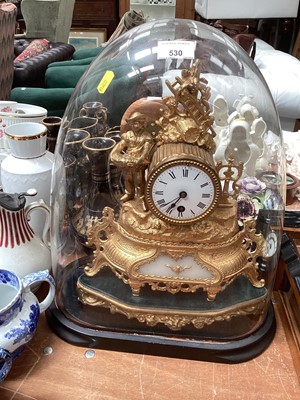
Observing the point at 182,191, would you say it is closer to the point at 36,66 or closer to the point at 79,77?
the point at 79,77

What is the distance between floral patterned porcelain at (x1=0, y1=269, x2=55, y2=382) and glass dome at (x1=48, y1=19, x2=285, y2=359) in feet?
0.35

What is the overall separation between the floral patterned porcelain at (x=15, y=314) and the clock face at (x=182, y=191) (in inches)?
9.4

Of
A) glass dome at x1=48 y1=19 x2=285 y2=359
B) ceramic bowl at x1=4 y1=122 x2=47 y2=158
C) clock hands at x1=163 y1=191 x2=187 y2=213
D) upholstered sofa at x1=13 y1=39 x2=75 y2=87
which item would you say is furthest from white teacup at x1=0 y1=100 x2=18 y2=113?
upholstered sofa at x1=13 y1=39 x2=75 y2=87

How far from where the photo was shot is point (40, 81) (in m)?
2.55

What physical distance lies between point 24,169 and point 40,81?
1.73 m

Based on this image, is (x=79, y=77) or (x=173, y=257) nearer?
(x=173, y=257)

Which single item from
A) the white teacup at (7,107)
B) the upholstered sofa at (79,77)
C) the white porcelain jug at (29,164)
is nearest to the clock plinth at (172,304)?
the white porcelain jug at (29,164)

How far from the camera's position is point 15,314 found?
0.71 m

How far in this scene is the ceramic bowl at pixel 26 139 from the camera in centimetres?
96

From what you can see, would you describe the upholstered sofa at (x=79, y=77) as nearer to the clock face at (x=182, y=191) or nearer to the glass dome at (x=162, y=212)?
the glass dome at (x=162, y=212)

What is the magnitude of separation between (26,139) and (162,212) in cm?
39

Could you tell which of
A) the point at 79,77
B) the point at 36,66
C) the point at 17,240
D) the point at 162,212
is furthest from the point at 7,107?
the point at 36,66

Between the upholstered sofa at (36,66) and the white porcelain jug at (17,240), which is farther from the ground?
the white porcelain jug at (17,240)

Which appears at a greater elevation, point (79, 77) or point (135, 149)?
point (135, 149)
